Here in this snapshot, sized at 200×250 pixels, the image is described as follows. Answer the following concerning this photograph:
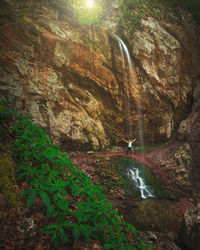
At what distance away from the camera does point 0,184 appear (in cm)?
155

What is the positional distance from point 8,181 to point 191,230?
591cm

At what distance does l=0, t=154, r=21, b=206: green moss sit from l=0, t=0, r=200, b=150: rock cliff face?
555 centimetres

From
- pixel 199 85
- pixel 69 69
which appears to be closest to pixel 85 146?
pixel 69 69

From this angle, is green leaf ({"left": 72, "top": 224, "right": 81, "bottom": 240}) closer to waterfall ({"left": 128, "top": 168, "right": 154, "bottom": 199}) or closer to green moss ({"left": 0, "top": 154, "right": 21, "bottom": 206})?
green moss ({"left": 0, "top": 154, "right": 21, "bottom": 206})

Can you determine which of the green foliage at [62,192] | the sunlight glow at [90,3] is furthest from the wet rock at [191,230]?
the sunlight glow at [90,3]

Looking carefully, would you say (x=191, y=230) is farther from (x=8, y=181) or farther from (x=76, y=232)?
(x=8, y=181)

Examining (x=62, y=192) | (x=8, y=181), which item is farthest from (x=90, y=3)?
(x=62, y=192)

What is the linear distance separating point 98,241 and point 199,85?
17044mm

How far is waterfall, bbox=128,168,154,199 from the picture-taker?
670cm

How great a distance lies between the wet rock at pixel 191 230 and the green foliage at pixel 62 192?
2.87 m

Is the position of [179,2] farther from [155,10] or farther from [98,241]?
[98,241]

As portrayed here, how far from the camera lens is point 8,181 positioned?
1.65 meters

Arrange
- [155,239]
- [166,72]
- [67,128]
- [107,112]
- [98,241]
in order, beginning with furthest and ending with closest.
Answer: [166,72] → [107,112] → [67,128] → [155,239] → [98,241]

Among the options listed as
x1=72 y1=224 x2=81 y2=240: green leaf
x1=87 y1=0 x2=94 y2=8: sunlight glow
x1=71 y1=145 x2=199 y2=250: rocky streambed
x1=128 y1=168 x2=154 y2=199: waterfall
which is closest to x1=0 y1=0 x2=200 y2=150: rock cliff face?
x1=87 y1=0 x2=94 y2=8: sunlight glow
